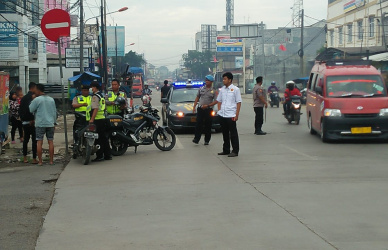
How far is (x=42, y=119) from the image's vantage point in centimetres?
1181

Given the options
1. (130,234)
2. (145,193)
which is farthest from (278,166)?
(130,234)

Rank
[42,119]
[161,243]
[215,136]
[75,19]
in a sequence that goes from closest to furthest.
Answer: [161,243]
[42,119]
[215,136]
[75,19]

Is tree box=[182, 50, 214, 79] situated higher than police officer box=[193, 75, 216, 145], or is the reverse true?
tree box=[182, 50, 214, 79]

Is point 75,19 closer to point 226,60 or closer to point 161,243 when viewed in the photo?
point 161,243

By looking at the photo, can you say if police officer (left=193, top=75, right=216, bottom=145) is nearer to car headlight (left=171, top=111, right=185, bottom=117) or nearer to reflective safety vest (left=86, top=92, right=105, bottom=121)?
car headlight (left=171, top=111, right=185, bottom=117)

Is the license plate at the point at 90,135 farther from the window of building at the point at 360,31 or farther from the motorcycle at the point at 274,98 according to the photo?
the window of building at the point at 360,31

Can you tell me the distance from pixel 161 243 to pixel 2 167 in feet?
24.1

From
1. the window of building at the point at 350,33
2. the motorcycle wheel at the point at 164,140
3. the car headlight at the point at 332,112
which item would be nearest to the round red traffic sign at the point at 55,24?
the motorcycle wheel at the point at 164,140

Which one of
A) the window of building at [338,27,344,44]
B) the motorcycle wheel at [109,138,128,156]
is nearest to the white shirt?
the motorcycle wheel at [109,138,128,156]

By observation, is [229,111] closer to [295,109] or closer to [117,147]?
[117,147]

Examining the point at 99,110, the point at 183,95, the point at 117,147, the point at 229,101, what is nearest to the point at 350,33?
the point at 183,95

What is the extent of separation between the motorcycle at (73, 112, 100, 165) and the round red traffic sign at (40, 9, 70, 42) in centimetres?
181

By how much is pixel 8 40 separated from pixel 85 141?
28.9 meters

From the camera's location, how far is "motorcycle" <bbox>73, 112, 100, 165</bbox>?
1174cm
